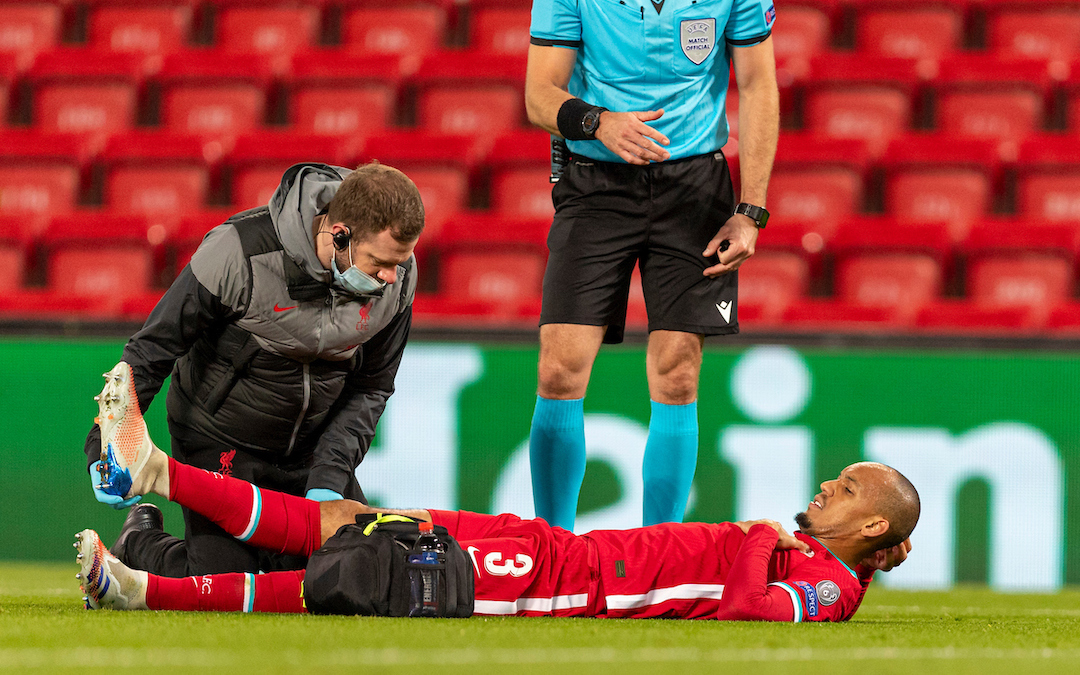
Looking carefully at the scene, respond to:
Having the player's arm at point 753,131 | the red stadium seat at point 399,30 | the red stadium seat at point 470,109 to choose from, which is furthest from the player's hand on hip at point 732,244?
the red stadium seat at point 399,30

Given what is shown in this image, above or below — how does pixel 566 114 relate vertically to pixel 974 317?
above

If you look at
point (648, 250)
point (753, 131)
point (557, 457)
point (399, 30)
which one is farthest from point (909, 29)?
point (557, 457)

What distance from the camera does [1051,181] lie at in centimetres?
603

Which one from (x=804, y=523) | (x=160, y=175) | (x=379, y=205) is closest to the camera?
(x=379, y=205)

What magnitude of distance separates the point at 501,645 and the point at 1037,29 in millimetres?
5935

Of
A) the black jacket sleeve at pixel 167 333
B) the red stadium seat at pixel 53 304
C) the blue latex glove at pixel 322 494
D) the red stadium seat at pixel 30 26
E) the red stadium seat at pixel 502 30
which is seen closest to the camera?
the black jacket sleeve at pixel 167 333

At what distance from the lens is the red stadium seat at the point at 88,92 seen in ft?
23.1

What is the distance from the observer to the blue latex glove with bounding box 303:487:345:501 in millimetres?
2999

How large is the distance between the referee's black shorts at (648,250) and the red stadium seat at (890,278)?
2.40 m

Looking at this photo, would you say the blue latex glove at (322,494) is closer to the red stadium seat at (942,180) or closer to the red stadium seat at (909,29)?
the red stadium seat at (942,180)

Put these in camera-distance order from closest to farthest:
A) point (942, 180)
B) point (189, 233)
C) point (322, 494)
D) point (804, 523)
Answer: point (322, 494), point (804, 523), point (189, 233), point (942, 180)

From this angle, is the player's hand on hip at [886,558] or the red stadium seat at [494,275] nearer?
the player's hand on hip at [886,558]

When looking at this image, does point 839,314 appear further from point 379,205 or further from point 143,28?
point 143,28

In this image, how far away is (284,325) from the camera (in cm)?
294
